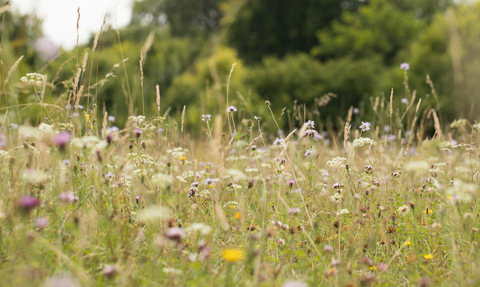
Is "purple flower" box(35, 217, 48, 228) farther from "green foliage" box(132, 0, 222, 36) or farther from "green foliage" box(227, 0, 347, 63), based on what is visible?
"green foliage" box(132, 0, 222, 36)

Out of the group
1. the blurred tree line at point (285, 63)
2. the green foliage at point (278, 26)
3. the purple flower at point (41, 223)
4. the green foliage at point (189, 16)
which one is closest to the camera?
the purple flower at point (41, 223)

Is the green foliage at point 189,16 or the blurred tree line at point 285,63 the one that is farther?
the green foliage at point 189,16

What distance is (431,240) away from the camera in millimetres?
1788

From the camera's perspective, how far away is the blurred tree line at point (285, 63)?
11.5ft

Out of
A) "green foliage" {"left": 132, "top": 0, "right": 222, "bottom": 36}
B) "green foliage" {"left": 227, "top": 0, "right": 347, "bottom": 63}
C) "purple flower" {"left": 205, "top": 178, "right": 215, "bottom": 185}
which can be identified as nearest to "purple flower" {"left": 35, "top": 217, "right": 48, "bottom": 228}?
"purple flower" {"left": 205, "top": 178, "right": 215, "bottom": 185}

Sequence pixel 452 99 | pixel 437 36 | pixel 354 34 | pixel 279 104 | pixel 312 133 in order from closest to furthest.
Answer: pixel 312 133
pixel 452 99
pixel 437 36
pixel 279 104
pixel 354 34

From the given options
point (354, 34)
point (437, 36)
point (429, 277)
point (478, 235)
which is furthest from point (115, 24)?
point (354, 34)

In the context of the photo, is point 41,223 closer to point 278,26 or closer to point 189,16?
point 278,26

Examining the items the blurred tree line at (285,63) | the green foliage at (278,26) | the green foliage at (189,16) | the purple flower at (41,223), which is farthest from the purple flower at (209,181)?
the green foliage at (189,16)

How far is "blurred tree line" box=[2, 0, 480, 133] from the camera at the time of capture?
3519mm

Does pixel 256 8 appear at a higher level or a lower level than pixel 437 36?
higher

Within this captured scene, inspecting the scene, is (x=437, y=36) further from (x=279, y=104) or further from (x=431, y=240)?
(x=431, y=240)

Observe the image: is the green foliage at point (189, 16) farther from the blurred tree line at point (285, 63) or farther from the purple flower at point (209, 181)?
the purple flower at point (209, 181)

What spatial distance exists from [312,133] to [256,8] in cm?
1966
